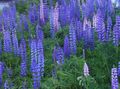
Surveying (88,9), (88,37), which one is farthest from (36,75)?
(88,9)

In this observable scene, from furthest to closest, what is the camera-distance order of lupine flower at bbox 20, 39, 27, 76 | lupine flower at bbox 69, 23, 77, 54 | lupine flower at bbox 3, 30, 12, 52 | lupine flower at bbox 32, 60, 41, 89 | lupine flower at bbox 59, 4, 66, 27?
lupine flower at bbox 59, 4, 66, 27, lupine flower at bbox 3, 30, 12, 52, lupine flower at bbox 69, 23, 77, 54, lupine flower at bbox 20, 39, 27, 76, lupine flower at bbox 32, 60, 41, 89

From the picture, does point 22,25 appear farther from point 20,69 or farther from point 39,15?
point 20,69

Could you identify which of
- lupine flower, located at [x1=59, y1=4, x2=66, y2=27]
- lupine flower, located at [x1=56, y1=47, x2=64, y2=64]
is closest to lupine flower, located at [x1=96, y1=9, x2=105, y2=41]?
lupine flower, located at [x1=56, y1=47, x2=64, y2=64]

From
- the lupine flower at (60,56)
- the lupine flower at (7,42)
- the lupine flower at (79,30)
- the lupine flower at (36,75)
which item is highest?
the lupine flower at (79,30)

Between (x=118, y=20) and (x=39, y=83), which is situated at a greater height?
(x=118, y=20)

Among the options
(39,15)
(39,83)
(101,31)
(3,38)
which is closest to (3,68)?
(39,83)

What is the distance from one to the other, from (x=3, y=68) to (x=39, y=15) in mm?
2325

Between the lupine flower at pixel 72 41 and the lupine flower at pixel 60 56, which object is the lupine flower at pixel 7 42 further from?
the lupine flower at pixel 60 56

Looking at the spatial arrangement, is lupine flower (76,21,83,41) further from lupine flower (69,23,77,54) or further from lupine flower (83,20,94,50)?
lupine flower (69,23,77,54)

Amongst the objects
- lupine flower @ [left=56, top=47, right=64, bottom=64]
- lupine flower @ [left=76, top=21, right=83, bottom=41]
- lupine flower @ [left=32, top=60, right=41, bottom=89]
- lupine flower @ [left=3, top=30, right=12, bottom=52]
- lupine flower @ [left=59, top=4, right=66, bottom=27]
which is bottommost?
lupine flower @ [left=32, top=60, right=41, bottom=89]

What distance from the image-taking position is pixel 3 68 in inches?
253

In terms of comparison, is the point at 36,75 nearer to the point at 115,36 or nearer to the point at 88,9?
the point at 115,36

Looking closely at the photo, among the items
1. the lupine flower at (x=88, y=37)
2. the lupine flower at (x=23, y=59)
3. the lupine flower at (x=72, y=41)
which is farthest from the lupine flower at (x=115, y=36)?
the lupine flower at (x=23, y=59)

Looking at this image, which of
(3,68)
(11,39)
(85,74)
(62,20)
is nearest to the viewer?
(85,74)
